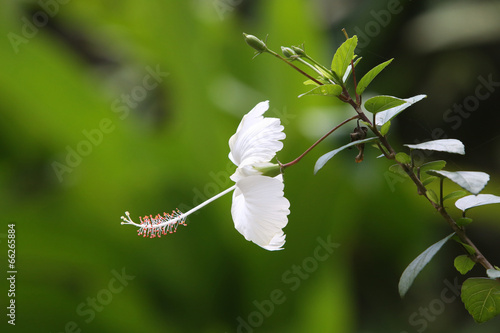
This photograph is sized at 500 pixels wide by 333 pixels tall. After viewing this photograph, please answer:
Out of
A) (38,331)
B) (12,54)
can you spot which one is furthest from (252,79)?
(38,331)

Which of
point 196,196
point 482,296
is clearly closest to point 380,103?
point 482,296

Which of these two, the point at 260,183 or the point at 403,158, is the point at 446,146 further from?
the point at 260,183

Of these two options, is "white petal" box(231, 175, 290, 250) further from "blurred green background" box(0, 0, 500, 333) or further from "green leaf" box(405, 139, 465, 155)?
"blurred green background" box(0, 0, 500, 333)

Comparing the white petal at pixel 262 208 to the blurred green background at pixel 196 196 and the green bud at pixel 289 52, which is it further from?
Result: the blurred green background at pixel 196 196

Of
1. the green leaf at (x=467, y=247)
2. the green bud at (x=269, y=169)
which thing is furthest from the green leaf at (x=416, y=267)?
the green bud at (x=269, y=169)

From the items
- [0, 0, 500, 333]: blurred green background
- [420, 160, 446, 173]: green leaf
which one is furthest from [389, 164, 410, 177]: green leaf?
[0, 0, 500, 333]: blurred green background
